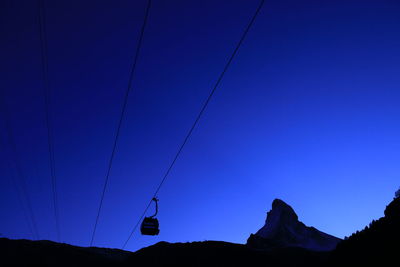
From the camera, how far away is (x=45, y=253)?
61719mm

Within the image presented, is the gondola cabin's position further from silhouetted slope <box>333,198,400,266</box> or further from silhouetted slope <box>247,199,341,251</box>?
silhouetted slope <box>247,199,341,251</box>

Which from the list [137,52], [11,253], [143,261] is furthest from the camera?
[143,261]

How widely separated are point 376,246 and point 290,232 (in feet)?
461

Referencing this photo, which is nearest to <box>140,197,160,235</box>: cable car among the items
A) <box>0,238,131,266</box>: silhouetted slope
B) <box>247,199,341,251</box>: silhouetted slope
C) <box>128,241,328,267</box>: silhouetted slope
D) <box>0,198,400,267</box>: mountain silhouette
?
<box>0,198,400,267</box>: mountain silhouette

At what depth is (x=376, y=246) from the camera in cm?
2812

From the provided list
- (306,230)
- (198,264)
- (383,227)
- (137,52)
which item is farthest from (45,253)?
(306,230)

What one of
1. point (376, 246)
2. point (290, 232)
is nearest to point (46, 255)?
point (376, 246)

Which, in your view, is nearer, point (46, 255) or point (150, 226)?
point (150, 226)

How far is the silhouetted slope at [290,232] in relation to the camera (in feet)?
490

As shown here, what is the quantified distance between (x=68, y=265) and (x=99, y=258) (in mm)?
8345

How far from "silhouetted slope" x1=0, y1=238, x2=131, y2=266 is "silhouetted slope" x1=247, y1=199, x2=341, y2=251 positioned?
9593cm

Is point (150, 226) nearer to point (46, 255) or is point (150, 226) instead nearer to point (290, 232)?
point (46, 255)

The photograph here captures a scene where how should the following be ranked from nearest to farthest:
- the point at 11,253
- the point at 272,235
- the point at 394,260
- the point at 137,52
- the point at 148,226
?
1. the point at 137,52
2. the point at 148,226
3. the point at 394,260
4. the point at 11,253
5. the point at 272,235

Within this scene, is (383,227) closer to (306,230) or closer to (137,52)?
(137,52)
